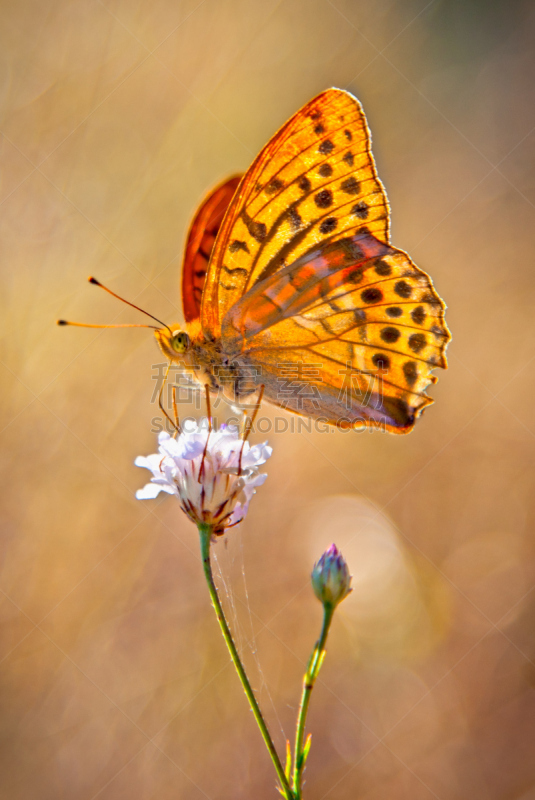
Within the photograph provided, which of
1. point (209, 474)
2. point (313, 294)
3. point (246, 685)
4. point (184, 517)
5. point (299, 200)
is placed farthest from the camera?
point (184, 517)

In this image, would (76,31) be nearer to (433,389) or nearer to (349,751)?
(433,389)

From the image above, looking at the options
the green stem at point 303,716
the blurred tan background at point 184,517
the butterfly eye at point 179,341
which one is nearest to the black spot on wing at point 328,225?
the butterfly eye at point 179,341

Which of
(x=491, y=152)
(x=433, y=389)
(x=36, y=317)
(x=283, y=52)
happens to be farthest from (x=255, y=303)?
(x=491, y=152)

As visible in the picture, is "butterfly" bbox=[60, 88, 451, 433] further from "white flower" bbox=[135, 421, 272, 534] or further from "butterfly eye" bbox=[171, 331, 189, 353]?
"white flower" bbox=[135, 421, 272, 534]

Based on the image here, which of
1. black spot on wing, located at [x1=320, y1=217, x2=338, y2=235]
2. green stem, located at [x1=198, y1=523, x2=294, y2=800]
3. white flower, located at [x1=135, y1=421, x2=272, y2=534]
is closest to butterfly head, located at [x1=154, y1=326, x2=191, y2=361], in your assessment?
white flower, located at [x1=135, y1=421, x2=272, y2=534]

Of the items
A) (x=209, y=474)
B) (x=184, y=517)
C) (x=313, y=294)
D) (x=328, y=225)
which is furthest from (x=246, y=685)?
(x=184, y=517)

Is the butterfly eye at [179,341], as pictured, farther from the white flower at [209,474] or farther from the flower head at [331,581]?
the flower head at [331,581]

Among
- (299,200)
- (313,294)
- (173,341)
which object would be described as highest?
(299,200)

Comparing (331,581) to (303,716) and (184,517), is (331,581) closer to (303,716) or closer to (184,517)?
(303,716)
